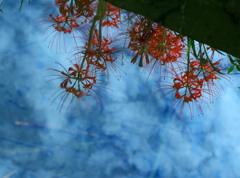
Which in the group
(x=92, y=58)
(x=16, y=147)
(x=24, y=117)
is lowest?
(x=16, y=147)

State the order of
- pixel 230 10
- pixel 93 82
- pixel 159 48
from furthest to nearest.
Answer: pixel 93 82, pixel 159 48, pixel 230 10

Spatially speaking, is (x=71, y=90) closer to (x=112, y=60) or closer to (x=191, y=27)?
(x=112, y=60)

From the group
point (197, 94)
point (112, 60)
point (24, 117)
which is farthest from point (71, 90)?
point (24, 117)

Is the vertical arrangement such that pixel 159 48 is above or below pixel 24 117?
above

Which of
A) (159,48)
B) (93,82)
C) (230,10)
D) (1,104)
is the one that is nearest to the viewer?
(230,10)

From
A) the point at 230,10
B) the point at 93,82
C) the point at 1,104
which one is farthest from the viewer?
the point at 1,104

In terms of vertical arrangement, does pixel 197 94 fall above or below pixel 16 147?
above

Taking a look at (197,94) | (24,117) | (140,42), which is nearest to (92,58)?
(140,42)

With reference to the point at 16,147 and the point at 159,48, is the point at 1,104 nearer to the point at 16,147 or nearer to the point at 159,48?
the point at 16,147

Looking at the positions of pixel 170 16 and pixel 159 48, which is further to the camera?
pixel 159 48
